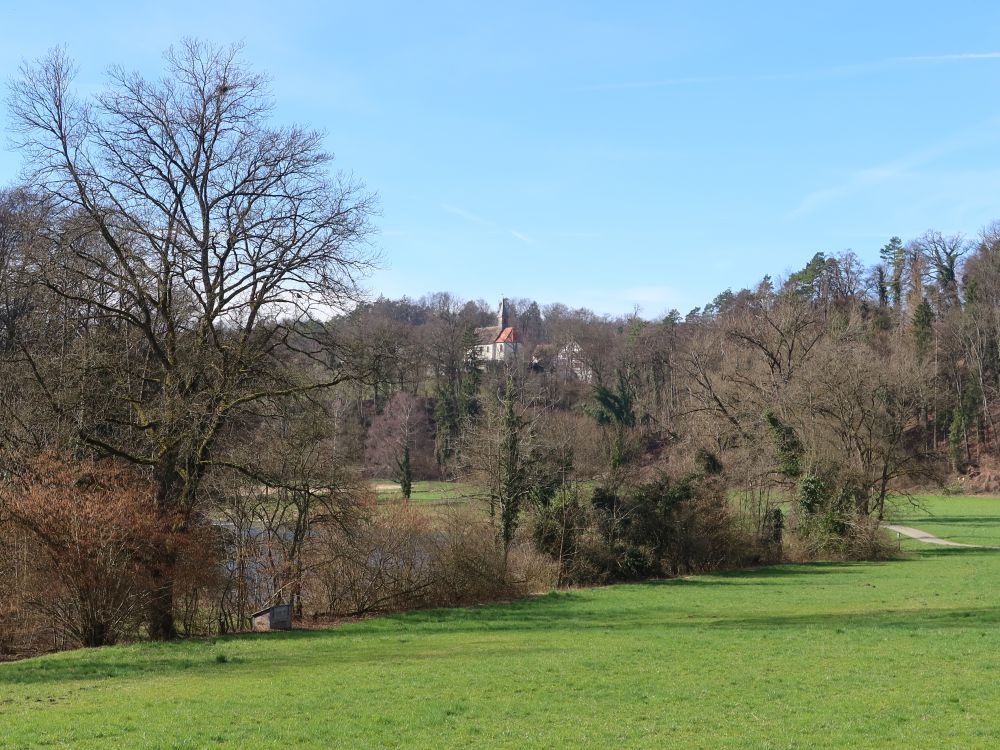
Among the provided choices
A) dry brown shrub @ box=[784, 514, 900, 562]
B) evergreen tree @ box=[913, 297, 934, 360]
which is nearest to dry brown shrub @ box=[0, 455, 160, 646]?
dry brown shrub @ box=[784, 514, 900, 562]

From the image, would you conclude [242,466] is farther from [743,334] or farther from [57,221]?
[743,334]

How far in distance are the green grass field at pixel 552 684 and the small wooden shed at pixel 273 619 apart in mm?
964

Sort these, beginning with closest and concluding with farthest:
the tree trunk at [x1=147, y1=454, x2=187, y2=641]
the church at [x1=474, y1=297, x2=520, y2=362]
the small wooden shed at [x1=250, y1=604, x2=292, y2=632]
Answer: the tree trunk at [x1=147, y1=454, x2=187, y2=641]
the small wooden shed at [x1=250, y1=604, x2=292, y2=632]
the church at [x1=474, y1=297, x2=520, y2=362]

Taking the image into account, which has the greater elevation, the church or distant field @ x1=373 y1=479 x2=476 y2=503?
the church

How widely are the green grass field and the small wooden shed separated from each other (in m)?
0.96

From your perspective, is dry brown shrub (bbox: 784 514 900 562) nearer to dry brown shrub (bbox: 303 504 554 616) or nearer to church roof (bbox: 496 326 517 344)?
dry brown shrub (bbox: 303 504 554 616)

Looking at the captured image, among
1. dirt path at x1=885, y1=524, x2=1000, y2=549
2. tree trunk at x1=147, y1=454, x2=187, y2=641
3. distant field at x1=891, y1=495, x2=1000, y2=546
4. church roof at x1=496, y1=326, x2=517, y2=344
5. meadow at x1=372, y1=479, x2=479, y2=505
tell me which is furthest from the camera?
church roof at x1=496, y1=326, x2=517, y2=344

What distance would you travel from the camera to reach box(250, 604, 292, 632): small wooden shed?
21953 mm

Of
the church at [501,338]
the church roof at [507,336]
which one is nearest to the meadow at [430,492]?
the church at [501,338]

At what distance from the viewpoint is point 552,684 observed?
45.4ft

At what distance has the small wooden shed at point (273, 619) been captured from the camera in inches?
864

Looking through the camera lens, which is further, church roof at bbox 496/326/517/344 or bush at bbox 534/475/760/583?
church roof at bbox 496/326/517/344

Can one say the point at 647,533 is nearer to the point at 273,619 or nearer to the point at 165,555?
the point at 273,619

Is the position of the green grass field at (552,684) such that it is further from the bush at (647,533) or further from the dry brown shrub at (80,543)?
the bush at (647,533)
